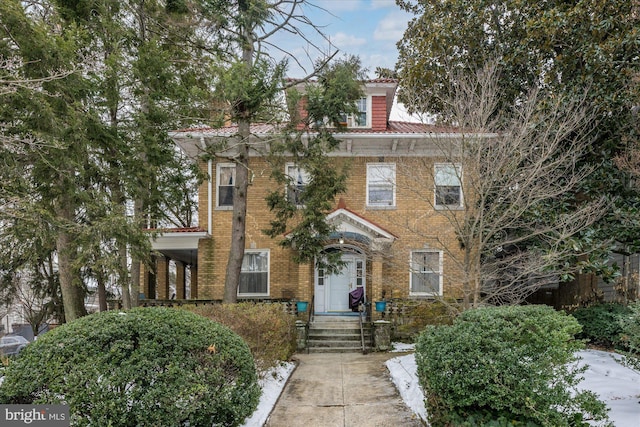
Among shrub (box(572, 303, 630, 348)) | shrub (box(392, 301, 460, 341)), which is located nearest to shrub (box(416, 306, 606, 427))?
shrub (box(572, 303, 630, 348))

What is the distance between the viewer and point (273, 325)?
8984mm

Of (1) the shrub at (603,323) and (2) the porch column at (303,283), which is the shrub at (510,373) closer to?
(1) the shrub at (603,323)

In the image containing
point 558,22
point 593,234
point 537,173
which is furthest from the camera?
point 558,22

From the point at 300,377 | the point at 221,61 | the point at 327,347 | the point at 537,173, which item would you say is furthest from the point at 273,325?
the point at 221,61

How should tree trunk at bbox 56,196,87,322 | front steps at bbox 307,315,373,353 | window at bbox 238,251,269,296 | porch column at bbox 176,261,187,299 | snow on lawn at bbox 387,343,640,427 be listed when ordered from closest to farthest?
1. snow on lawn at bbox 387,343,640,427
2. tree trunk at bbox 56,196,87,322
3. front steps at bbox 307,315,373,353
4. window at bbox 238,251,269,296
5. porch column at bbox 176,261,187,299

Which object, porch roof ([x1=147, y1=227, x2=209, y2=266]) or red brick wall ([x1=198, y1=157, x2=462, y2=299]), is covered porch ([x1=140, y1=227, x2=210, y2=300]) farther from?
red brick wall ([x1=198, y1=157, x2=462, y2=299])

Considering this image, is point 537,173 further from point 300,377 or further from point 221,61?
point 221,61

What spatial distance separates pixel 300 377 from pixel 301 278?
211 inches

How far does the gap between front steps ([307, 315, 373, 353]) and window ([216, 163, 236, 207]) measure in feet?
16.9

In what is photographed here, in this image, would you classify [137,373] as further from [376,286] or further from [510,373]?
[376,286]

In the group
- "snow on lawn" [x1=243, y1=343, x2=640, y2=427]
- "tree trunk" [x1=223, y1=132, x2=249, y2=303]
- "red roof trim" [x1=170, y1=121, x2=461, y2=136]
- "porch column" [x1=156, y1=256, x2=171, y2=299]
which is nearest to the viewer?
"snow on lawn" [x1=243, y1=343, x2=640, y2=427]

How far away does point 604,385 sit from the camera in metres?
7.66

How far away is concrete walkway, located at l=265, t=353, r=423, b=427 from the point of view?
6.54 metres

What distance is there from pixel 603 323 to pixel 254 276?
410 inches
